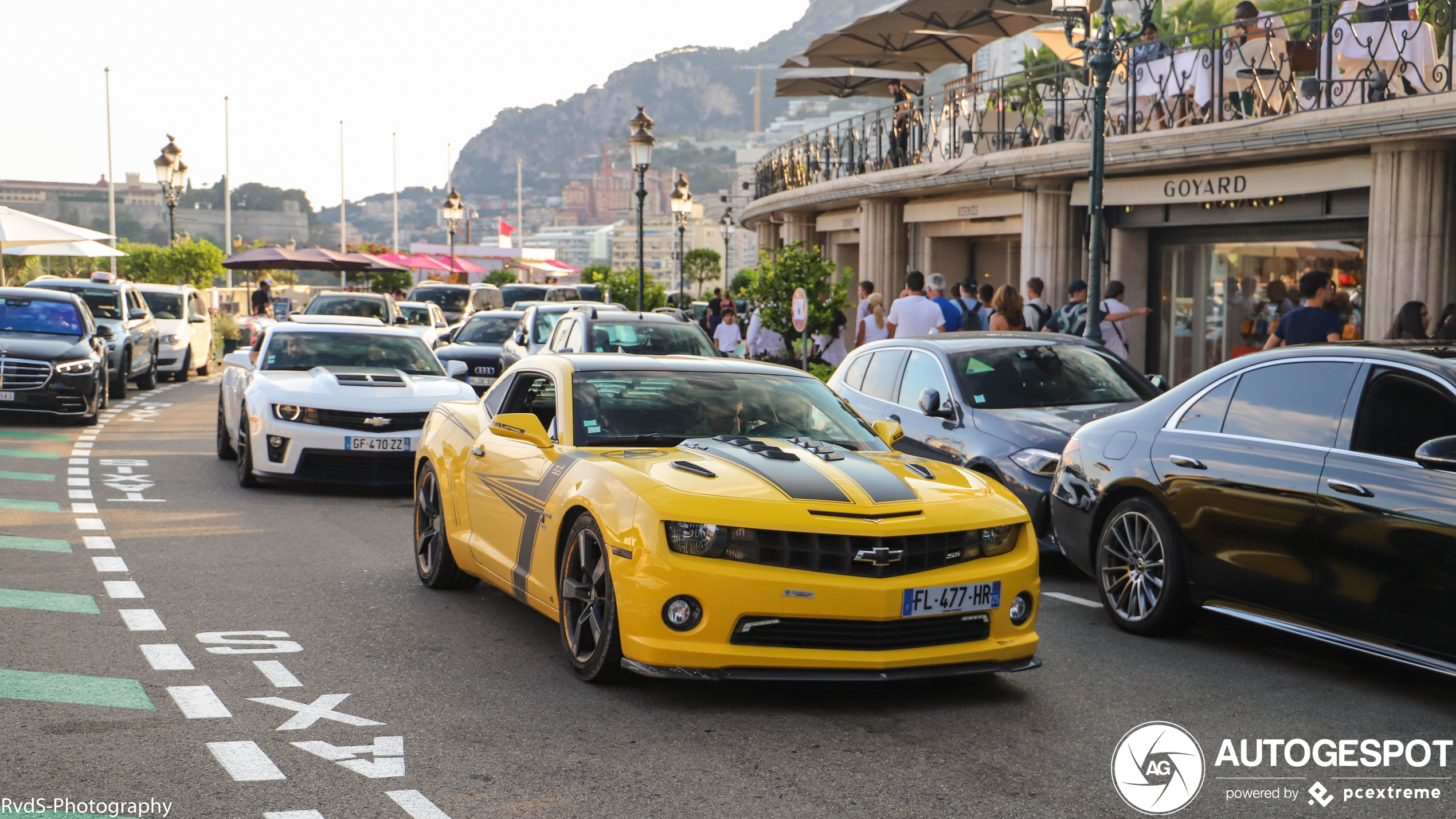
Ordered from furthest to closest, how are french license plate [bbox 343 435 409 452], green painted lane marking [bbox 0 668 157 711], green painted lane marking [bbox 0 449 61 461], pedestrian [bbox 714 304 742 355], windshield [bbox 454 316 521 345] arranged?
pedestrian [bbox 714 304 742 355], windshield [bbox 454 316 521 345], green painted lane marking [bbox 0 449 61 461], french license plate [bbox 343 435 409 452], green painted lane marking [bbox 0 668 157 711]

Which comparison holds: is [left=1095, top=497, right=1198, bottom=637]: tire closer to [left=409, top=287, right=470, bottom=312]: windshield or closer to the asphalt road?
the asphalt road

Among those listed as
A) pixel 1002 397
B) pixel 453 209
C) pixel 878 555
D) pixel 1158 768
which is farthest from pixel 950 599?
pixel 453 209

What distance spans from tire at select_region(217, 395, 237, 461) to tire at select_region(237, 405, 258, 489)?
1.68m

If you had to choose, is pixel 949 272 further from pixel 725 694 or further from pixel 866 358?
pixel 725 694

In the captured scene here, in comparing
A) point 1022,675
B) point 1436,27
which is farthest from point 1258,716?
point 1436,27

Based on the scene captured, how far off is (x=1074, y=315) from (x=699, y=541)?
1057cm

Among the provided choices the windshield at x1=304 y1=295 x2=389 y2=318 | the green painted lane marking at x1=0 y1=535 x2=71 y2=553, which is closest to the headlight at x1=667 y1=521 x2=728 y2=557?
the green painted lane marking at x1=0 y1=535 x2=71 y2=553

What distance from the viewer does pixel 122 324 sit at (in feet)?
69.7

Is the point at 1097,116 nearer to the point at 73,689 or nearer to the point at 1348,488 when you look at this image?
the point at 1348,488

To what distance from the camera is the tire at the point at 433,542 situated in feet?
25.9

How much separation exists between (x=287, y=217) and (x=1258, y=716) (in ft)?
558

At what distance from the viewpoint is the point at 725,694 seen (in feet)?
19.2

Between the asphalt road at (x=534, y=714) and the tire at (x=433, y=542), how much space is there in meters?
0.14

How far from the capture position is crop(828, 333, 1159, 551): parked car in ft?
29.0
